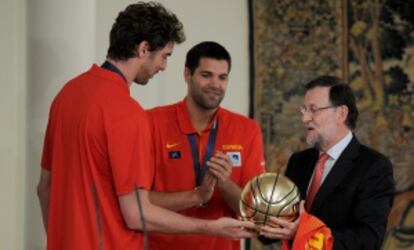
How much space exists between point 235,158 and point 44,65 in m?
1.11

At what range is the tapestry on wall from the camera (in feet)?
17.8

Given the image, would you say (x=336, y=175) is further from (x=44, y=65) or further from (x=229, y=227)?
(x=44, y=65)

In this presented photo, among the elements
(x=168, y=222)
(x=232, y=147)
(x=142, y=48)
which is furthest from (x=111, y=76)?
(x=232, y=147)

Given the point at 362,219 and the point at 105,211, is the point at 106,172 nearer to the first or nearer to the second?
the point at 105,211

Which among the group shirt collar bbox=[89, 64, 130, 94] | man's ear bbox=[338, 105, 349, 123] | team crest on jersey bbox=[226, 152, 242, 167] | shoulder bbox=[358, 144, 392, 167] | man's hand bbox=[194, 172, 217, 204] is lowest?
man's hand bbox=[194, 172, 217, 204]

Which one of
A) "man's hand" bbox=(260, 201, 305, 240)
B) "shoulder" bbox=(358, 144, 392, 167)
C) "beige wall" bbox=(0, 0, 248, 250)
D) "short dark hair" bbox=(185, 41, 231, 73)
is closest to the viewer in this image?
"man's hand" bbox=(260, 201, 305, 240)

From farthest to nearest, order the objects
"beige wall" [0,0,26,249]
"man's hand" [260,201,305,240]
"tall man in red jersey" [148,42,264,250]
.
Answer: "beige wall" [0,0,26,249] → "tall man in red jersey" [148,42,264,250] → "man's hand" [260,201,305,240]

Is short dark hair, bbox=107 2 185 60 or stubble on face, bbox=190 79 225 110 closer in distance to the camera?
short dark hair, bbox=107 2 185 60

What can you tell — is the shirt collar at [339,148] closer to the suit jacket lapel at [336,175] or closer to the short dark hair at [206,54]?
the suit jacket lapel at [336,175]

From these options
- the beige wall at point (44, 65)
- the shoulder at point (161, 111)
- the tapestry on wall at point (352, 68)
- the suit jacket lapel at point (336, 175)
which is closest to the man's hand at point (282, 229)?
the suit jacket lapel at point (336, 175)

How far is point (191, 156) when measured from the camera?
3604mm

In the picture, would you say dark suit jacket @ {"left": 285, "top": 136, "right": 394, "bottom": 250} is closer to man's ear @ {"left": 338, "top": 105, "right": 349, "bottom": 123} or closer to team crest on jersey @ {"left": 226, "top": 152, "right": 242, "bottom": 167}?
man's ear @ {"left": 338, "top": 105, "right": 349, "bottom": 123}

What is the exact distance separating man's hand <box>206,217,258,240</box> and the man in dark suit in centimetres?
8

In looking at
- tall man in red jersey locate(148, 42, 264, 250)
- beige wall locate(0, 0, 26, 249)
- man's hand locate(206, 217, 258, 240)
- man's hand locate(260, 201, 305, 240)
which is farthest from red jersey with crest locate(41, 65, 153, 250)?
beige wall locate(0, 0, 26, 249)
